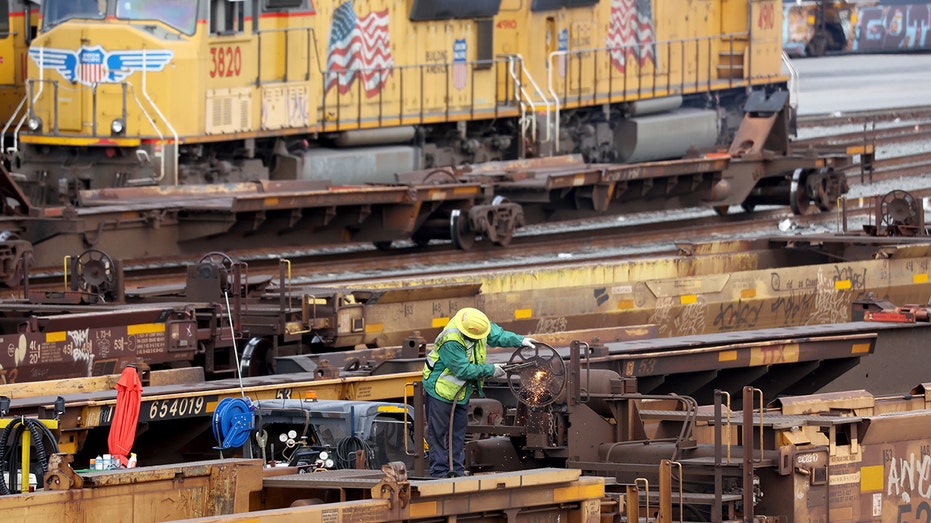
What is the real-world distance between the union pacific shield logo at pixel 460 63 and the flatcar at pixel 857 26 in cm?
2632

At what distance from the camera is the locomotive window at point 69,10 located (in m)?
20.6

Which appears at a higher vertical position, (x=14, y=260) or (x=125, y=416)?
(x=14, y=260)

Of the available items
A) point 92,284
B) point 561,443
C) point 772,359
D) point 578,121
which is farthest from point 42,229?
point 578,121

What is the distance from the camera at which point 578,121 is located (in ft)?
90.2

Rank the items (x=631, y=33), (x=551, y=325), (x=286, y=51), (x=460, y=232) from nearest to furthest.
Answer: (x=551, y=325)
(x=460, y=232)
(x=286, y=51)
(x=631, y=33)

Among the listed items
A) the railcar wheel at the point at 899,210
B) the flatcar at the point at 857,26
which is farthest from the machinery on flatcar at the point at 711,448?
the flatcar at the point at 857,26

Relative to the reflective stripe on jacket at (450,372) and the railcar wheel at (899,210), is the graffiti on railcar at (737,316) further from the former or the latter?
the reflective stripe on jacket at (450,372)

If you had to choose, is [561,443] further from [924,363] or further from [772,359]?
[924,363]

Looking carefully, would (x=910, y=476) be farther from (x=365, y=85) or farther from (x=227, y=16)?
(x=365, y=85)

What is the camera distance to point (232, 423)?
35.4 feet

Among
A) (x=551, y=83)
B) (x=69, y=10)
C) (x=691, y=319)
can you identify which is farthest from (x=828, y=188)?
(x=69, y=10)

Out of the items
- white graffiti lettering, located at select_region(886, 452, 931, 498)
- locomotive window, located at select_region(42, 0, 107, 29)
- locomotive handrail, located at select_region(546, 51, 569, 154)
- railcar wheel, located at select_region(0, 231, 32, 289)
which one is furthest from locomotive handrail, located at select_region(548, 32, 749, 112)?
white graffiti lettering, located at select_region(886, 452, 931, 498)

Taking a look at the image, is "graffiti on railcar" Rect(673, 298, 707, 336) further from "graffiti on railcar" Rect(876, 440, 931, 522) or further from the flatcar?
the flatcar

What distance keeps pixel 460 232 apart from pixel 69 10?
17.2 feet
